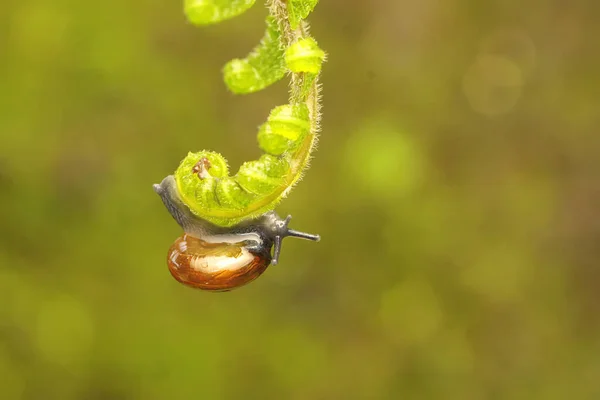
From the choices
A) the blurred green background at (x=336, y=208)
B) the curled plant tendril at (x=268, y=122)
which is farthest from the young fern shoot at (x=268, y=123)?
the blurred green background at (x=336, y=208)

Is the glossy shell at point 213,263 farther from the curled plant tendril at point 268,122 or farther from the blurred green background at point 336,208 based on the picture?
the blurred green background at point 336,208

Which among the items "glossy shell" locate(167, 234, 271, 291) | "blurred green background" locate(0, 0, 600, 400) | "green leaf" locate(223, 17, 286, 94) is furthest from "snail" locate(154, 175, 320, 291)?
"blurred green background" locate(0, 0, 600, 400)

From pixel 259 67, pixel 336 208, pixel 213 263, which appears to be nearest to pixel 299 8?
pixel 259 67

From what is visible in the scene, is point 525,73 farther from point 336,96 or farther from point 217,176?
point 217,176

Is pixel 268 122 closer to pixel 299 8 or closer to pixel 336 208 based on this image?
pixel 299 8

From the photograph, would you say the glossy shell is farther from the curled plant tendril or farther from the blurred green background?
the blurred green background

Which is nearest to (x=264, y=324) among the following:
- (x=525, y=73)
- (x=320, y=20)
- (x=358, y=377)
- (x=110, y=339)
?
(x=358, y=377)
